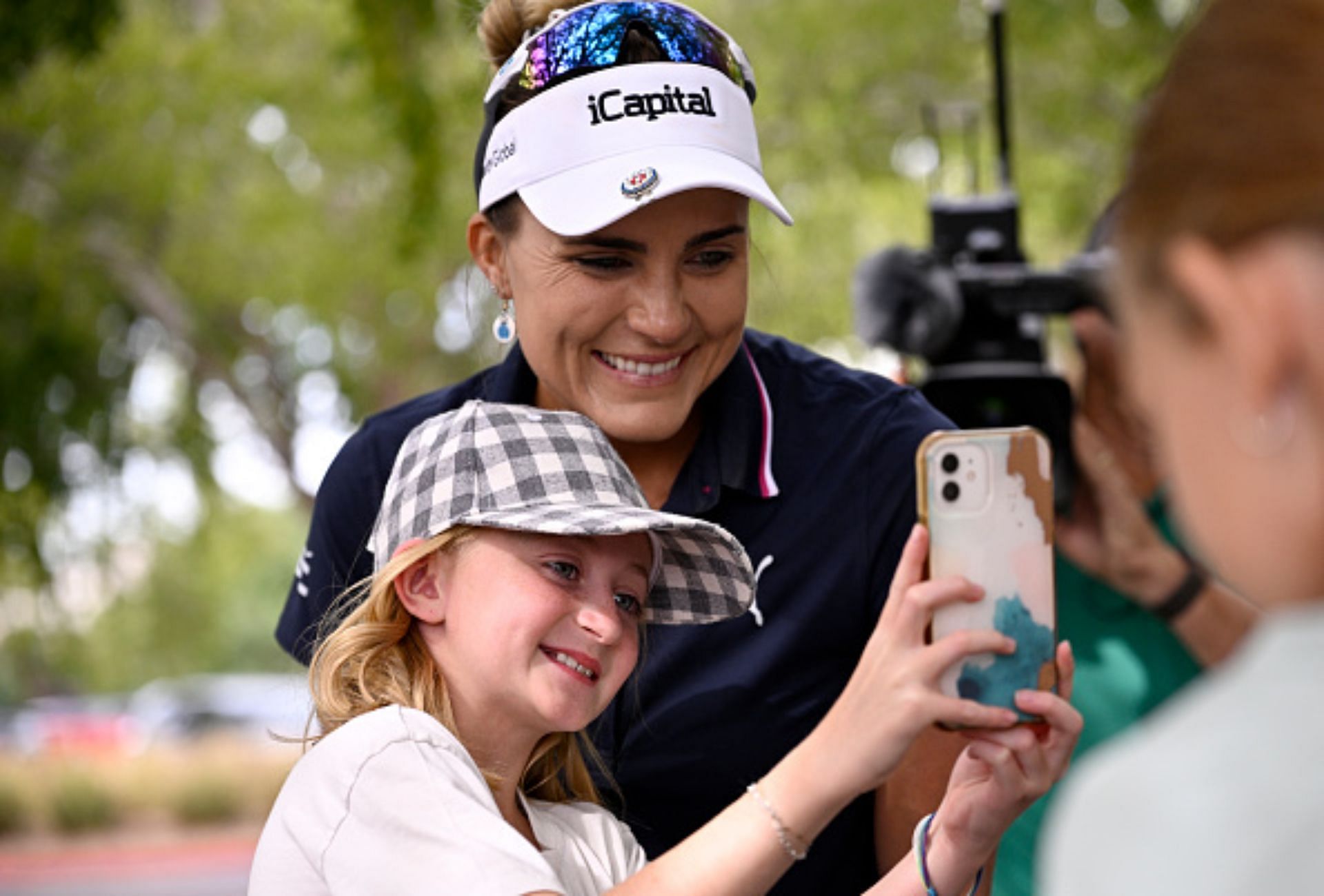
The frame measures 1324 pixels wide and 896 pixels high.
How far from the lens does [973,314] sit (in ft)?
12.6

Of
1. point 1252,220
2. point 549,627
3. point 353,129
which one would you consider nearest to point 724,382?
point 549,627

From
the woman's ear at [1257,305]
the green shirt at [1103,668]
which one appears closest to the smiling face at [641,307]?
the green shirt at [1103,668]

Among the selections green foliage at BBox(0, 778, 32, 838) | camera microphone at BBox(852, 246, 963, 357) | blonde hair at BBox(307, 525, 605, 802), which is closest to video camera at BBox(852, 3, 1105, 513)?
camera microphone at BBox(852, 246, 963, 357)

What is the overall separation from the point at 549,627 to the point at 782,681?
0.50 metres

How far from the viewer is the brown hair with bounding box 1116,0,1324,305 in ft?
3.29

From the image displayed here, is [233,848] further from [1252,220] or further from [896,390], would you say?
[1252,220]

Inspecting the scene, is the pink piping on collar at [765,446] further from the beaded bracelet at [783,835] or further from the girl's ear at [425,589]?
the beaded bracelet at [783,835]

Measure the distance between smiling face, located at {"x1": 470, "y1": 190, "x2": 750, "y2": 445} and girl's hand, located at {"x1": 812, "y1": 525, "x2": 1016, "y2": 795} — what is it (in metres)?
0.81

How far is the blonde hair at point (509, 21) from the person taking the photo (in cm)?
265

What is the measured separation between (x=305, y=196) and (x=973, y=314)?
9.14m

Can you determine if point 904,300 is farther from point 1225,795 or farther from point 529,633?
point 1225,795

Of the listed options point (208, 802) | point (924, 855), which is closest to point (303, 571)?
point (924, 855)

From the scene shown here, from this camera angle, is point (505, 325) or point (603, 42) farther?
point (505, 325)

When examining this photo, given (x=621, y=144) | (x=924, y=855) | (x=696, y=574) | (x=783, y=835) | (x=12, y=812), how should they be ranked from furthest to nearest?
(x=12, y=812)
(x=621, y=144)
(x=696, y=574)
(x=924, y=855)
(x=783, y=835)
